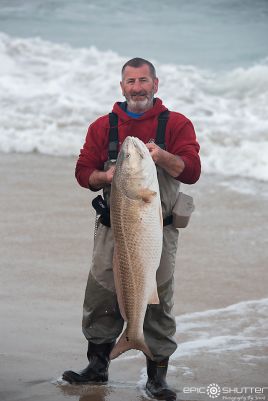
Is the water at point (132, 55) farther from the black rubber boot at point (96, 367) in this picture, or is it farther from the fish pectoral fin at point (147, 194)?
the fish pectoral fin at point (147, 194)

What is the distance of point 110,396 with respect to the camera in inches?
185

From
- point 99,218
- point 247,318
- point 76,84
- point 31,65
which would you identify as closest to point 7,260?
point 247,318

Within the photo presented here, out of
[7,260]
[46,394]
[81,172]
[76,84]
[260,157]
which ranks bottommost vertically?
[46,394]

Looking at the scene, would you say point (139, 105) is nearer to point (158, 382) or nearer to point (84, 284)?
point (158, 382)

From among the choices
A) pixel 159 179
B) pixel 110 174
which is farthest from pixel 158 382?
pixel 110 174

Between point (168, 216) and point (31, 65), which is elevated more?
point (31, 65)

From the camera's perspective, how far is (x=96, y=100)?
18.4 m

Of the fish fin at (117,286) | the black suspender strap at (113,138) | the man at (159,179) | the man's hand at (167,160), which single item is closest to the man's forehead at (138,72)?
the man at (159,179)

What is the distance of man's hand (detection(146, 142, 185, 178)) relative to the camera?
14.1 ft

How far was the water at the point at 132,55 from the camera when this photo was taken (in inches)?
534

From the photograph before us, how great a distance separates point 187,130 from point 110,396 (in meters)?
1.43

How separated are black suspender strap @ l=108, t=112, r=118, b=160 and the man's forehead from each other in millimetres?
223

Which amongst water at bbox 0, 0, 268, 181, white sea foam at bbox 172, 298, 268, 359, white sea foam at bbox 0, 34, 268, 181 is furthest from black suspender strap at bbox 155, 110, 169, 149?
water at bbox 0, 0, 268, 181

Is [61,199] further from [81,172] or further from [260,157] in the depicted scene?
[81,172]
